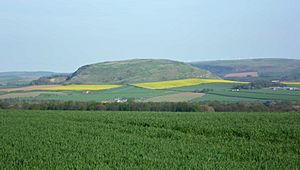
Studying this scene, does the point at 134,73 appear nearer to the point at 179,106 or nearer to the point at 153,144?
the point at 179,106

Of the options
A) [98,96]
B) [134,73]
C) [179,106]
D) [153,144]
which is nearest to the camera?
[153,144]

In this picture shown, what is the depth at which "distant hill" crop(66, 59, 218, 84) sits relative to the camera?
333 feet

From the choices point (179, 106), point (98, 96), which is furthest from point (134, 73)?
point (179, 106)

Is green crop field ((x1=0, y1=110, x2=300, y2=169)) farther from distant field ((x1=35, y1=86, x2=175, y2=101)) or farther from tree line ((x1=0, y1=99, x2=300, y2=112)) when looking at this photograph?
distant field ((x1=35, y1=86, x2=175, y2=101))

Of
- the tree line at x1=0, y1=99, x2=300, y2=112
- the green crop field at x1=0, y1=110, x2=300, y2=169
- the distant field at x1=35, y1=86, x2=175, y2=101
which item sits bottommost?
the tree line at x1=0, y1=99, x2=300, y2=112

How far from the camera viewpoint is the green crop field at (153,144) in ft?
44.7

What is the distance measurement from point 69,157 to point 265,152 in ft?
25.8

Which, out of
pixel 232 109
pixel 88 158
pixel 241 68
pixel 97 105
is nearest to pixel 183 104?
pixel 232 109

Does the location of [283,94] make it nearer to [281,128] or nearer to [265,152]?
[281,128]

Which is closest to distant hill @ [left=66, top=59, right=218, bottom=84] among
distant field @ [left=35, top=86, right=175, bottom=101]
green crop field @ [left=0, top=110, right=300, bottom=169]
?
distant field @ [left=35, top=86, right=175, bottom=101]

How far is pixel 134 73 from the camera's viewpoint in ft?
357

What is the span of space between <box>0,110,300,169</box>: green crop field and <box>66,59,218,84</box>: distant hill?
243 ft

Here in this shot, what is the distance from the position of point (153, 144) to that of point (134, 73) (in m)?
92.4

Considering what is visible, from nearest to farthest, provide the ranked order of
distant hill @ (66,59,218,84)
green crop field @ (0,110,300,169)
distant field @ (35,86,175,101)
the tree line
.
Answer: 1. green crop field @ (0,110,300,169)
2. the tree line
3. distant field @ (35,86,175,101)
4. distant hill @ (66,59,218,84)
